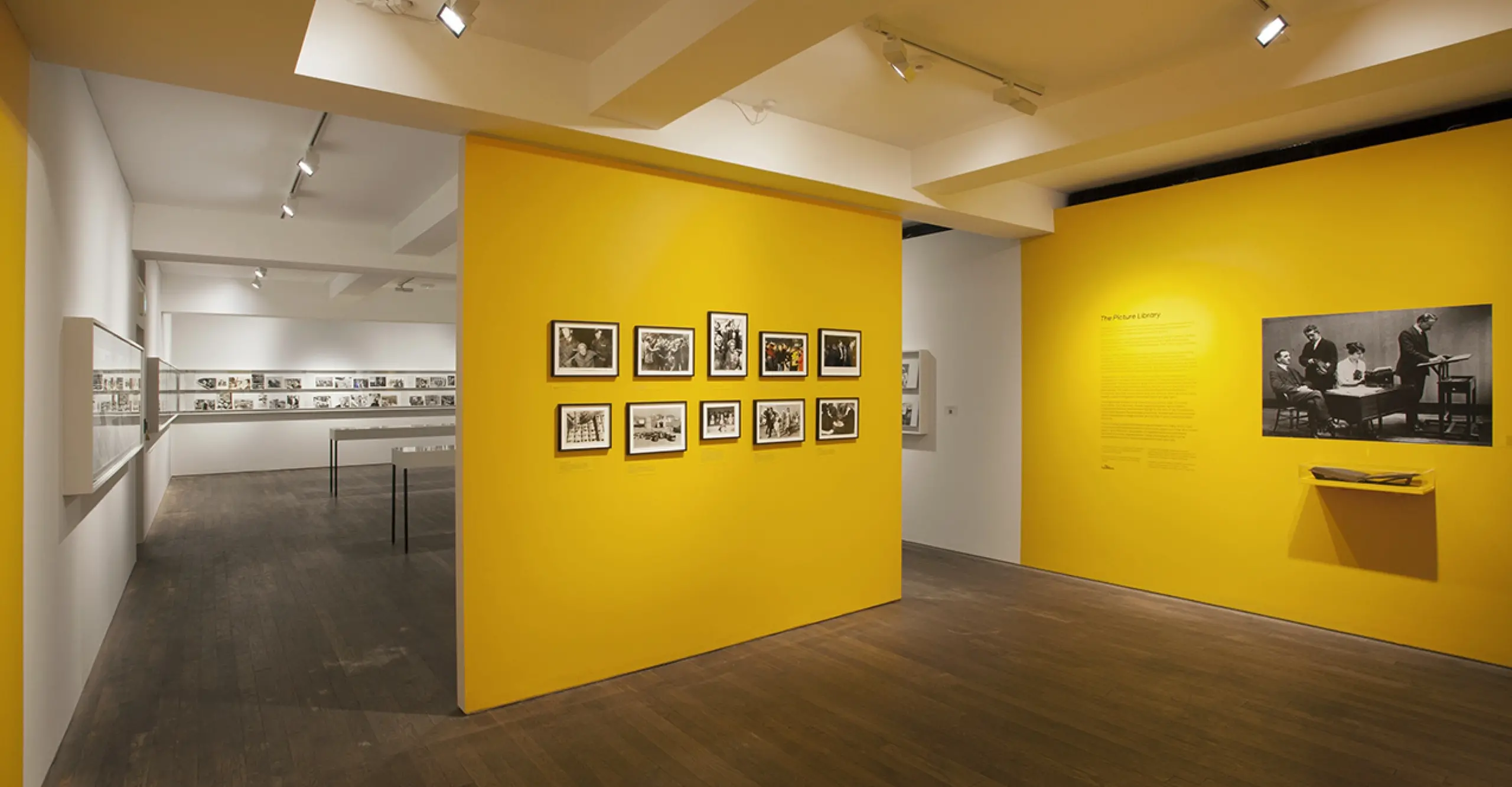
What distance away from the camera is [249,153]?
6105 mm

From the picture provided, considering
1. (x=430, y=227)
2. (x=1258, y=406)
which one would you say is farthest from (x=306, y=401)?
(x=1258, y=406)

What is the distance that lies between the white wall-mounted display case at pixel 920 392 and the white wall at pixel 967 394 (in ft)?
0.23

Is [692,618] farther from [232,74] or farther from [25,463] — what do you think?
[232,74]

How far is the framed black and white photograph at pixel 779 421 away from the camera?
540 centimetres

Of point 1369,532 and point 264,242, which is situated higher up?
point 264,242

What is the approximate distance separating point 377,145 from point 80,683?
3968mm

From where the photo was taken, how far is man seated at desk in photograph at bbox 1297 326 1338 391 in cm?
552

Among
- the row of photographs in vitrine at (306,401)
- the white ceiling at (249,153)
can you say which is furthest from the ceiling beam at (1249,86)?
the row of photographs in vitrine at (306,401)

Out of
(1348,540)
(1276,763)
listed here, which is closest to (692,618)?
(1276,763)

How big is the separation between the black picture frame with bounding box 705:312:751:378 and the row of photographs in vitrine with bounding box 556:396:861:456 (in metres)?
0.20

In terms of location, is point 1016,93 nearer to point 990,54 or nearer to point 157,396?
point 990,54

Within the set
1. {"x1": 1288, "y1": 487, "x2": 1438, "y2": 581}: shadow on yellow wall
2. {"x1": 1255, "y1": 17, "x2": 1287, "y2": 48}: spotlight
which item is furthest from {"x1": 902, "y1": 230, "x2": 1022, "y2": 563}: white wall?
{"x1": 1255, "y1": 17, "x2": 1287, "y2": 48}: spotlight

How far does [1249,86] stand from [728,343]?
131 inches

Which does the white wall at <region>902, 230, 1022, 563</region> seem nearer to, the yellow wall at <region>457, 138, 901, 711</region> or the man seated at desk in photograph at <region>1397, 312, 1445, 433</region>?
the yellow wall at <region>457, 138, 901, 711</region>
